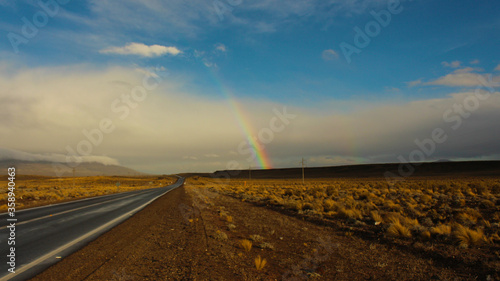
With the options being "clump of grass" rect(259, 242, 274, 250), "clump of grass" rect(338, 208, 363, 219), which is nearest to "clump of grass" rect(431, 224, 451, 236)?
"clump of grass" rect(338, 208, 363, 219)

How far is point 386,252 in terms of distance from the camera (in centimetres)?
763

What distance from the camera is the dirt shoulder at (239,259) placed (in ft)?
18.6

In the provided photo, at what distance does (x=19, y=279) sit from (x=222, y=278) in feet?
12.1

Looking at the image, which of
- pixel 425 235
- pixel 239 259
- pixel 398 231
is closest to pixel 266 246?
pixel 239 259

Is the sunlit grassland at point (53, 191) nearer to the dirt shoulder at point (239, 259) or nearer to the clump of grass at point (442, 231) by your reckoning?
the dirt shoulder at point (239, 259)

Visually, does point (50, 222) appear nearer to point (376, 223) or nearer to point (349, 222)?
point (349, 222)

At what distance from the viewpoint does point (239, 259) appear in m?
6.73

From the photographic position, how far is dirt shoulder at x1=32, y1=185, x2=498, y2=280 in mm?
5672

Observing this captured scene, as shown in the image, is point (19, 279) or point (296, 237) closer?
point (19, 279)

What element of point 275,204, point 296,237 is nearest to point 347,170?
point 275,204

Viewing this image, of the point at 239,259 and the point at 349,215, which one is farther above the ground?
the point at 239,259

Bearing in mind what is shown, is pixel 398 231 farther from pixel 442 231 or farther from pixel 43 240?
pixel 43 240

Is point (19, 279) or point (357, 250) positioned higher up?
point (19, 279)

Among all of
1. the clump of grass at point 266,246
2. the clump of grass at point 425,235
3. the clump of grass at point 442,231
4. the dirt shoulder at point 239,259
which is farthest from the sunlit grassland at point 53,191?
the clump of grass at point 442,231
